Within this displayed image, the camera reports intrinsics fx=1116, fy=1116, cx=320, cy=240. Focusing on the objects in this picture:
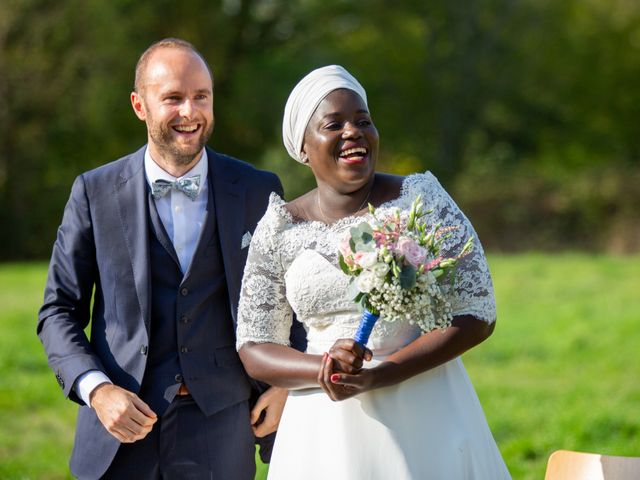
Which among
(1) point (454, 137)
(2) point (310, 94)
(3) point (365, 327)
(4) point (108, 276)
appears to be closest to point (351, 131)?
(2) point (310, 94)

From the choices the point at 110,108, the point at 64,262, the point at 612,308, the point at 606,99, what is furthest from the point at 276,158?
the point at 64,262

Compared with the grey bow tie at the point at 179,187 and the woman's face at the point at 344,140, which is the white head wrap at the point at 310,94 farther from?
the grey bow tie at the point at 179,187

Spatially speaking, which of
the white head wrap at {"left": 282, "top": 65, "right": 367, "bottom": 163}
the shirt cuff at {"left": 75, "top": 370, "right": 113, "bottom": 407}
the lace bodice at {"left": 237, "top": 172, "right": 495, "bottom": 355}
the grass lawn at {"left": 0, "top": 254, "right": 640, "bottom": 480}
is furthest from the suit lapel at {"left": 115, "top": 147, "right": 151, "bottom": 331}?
the grass lawn at {"left": 0, "top": 254, "right": 640, "bottom": 480}

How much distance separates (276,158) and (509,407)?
15567mm

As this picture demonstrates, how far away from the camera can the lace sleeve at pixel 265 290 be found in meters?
3.57

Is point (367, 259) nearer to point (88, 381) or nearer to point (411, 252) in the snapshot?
point (411, 252)

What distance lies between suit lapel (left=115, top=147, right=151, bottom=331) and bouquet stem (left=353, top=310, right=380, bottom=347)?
3.46 ft

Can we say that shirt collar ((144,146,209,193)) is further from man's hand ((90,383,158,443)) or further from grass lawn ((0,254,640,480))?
grass lawn ((0,254,640,480))

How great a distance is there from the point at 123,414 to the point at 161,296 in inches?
18.6

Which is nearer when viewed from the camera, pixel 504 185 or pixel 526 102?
pixel 504 185

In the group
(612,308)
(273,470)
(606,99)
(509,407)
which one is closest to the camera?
(273,470)

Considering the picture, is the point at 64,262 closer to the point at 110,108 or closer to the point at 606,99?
the point at 110,108

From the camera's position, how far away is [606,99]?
34000 mm

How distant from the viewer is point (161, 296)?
13.2 feet
